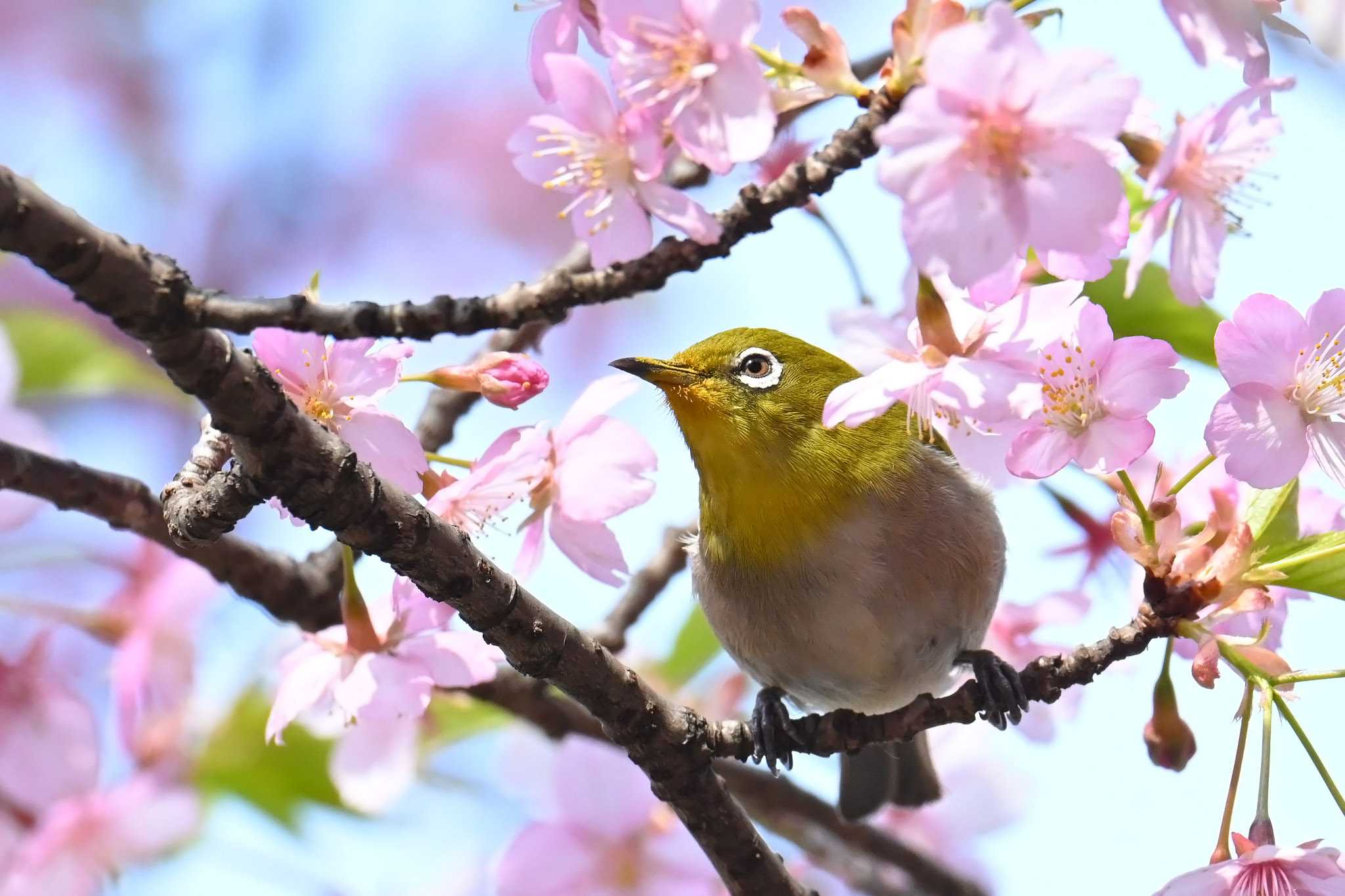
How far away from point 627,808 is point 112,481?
1.46 meters

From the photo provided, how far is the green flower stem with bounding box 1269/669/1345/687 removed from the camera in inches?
85.7

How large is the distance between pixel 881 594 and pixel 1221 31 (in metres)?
1.73

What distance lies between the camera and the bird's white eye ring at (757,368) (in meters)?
3.50

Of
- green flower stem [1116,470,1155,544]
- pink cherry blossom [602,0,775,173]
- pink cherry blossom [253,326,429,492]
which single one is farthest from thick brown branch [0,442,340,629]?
green flower stem [1116,470,1155,544]

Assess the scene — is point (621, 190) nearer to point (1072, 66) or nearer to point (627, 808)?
point (1072, 66)

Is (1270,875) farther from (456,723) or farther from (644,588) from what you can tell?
(456,723)

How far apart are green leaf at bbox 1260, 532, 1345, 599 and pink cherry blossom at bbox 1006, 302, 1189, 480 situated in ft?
1.30

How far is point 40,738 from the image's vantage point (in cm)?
319

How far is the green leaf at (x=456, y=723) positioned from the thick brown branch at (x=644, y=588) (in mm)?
552

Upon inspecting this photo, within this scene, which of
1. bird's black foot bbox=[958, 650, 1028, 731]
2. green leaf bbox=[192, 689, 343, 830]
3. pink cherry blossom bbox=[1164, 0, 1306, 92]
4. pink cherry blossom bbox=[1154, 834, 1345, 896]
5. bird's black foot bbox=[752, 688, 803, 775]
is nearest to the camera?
pink cherry blossom bbox=[1164, 0, 1306, 92]

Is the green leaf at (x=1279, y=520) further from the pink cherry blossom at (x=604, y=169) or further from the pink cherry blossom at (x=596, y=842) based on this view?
the pink cherry blossom at (x=596, y=842)

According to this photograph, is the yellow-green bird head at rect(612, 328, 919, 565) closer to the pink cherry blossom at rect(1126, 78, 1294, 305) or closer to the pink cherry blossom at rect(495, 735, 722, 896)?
the pink cherry blossom at rect(495, 735, 722, 896)

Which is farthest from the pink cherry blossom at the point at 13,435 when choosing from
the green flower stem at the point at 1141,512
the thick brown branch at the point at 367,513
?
the green flower stem at the point at 1141,512

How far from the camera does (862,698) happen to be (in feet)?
11.7
